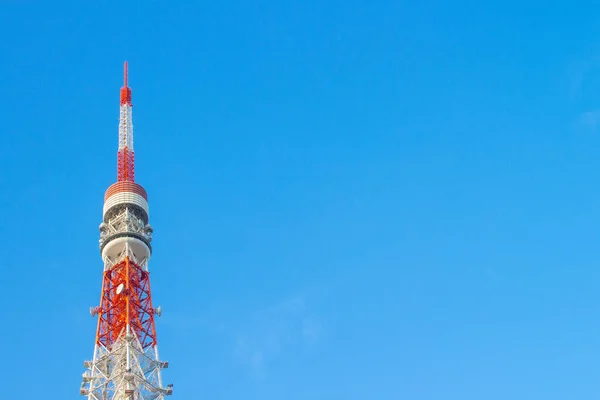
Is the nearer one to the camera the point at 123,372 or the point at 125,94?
the point at 123,372

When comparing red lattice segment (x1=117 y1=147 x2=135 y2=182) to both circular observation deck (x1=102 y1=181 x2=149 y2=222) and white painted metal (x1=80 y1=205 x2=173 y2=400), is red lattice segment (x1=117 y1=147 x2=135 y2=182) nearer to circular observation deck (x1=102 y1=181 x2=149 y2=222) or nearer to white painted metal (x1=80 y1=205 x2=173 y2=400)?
circular observation deck (x1=102 y1=181 x2=149 y2=222)

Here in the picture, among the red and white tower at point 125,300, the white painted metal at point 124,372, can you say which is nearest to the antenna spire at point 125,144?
the red and white tower at point 125,300

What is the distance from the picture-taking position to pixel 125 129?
117 metres

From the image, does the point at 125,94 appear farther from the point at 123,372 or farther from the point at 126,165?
the point at 123,372

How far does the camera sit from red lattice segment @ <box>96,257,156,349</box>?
103 meters

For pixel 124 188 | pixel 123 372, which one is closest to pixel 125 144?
pixel 124 188

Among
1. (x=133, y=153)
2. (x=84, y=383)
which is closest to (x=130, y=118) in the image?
(x=133, y=153)

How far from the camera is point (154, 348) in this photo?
101500 mm

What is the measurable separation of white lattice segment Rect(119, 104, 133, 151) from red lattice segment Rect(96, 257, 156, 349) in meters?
15.4

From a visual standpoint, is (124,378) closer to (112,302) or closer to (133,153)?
(112,302)

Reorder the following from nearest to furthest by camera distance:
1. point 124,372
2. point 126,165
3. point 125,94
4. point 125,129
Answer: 1. point 124,372
2. point 126,165
3. point 125,129
4. point 125,94

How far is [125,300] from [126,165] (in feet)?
57.4

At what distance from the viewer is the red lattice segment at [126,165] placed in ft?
374

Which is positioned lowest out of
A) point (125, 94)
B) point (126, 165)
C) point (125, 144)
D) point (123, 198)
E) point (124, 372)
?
point (124, 372)
